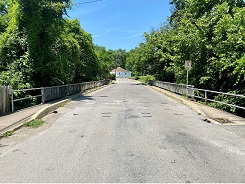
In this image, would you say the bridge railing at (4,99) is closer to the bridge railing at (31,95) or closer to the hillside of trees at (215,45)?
the bridge railing at (31,95)

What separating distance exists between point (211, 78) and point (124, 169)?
18.0 m

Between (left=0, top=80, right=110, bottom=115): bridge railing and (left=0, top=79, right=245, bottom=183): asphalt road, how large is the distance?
2.81 meters

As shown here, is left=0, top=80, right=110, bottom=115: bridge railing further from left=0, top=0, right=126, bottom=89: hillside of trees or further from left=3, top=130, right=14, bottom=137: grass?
left=3, top=130, right=14, bottom=137: grass

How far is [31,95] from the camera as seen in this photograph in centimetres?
1619

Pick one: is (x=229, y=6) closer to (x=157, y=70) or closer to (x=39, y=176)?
(x=39, y=176)

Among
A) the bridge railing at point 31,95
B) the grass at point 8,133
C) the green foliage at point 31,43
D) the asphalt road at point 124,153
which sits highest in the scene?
the green foliage at point 31,43

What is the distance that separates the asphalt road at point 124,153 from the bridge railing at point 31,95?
281 cm

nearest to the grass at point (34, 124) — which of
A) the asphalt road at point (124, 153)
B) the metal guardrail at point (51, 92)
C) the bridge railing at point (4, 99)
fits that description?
the asphalt road at point (124, 153)

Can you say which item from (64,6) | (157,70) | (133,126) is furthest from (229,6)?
(157,70)

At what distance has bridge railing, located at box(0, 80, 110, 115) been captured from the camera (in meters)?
10.6

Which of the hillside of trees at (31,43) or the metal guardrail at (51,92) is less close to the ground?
the hillside of trees at (31,43)

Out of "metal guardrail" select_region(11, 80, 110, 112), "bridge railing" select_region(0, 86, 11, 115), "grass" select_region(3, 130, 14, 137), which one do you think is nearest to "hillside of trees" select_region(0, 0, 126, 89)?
"metal guardrail" select_region(11, 80, 110, 112)

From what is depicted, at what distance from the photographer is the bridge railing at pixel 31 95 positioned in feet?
34.9

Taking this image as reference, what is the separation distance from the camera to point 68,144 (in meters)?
6.53
